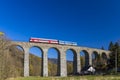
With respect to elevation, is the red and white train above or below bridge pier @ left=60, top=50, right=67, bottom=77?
above

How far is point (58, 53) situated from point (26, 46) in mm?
9753

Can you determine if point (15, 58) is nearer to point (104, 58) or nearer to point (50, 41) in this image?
point (50, 41)

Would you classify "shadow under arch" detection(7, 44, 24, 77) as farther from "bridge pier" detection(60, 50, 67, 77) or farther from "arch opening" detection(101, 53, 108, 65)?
"arch opening" detection(101, 53, 108, 65)

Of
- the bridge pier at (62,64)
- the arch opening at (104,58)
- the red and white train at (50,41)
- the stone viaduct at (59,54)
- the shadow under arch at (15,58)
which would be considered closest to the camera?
the shadow under arch at (15,58)

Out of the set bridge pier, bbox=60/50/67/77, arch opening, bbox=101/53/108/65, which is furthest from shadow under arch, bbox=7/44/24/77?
arch opening, bbox=101/53/108/65

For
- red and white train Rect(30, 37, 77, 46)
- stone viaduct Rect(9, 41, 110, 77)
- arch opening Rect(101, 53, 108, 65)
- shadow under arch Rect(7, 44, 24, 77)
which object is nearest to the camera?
shadow under arch Rect(7, 44, 24, 77)

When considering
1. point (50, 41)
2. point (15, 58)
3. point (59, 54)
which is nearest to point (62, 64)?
point (59, 54)

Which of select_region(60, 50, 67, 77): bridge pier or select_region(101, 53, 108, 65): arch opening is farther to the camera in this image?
select_region(101, 53, 108, 65): arch opening

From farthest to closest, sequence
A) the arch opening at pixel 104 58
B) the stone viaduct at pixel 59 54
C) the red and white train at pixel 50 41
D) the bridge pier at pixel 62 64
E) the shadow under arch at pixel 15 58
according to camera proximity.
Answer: the arch opening at pixel 104 58 → the bridge pier at pixel 62 64 → the red and white train at pixel 50 41 → the stone viaduct at pixel 59 54 → the shadow under arch at pixel 15 58

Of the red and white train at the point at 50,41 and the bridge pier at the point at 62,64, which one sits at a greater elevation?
the red and white train at the point at 50,41

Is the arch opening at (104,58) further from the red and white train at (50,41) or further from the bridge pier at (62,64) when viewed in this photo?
the bridge pier at (62,64)

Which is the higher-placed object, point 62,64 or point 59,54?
point 59,54

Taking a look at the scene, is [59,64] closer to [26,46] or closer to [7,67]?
[26,46]

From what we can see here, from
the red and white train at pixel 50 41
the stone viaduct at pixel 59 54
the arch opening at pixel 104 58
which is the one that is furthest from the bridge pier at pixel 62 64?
the arch opening at pixel 104 58
